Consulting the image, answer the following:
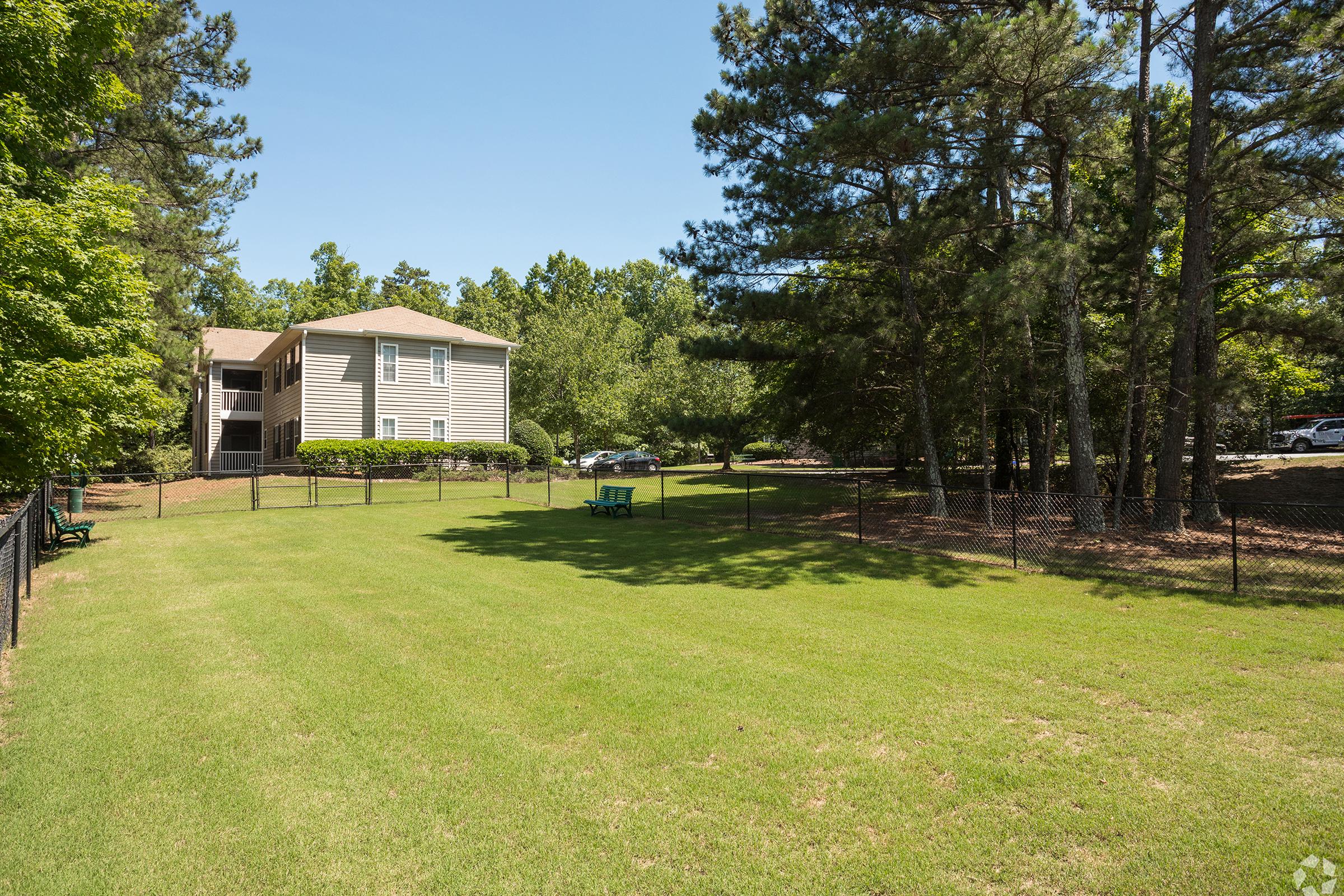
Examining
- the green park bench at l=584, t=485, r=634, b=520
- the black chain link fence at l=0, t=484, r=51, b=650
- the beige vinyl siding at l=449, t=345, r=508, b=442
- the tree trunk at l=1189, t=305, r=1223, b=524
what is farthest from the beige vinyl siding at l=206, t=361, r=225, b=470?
the tree trunk at l=1189, t=305, r=1223, b=524

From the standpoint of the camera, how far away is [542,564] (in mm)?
11859

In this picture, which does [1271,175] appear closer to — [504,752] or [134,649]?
[504,752]

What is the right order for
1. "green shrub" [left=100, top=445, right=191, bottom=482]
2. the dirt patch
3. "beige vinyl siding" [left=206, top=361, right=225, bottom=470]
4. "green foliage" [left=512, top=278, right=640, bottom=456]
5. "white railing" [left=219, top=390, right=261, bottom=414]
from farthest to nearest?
1. "green foliage" [left=512, top=278, right=640, bottom=456]
2. "white railing" [left=219, top=390, right=261, bottom=414]
3. "beige vinyl siding" [left=206, top=361, right=225, bottom=470]
4. "green shrub" [left=100, top=445, right=191, bottom=482]
5. the dirt patch

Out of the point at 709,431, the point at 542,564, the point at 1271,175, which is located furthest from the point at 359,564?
the point at 1271,175

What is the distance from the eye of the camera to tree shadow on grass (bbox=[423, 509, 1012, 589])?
10922mm

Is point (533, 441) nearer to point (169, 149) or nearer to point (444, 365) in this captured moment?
point (444, 365)

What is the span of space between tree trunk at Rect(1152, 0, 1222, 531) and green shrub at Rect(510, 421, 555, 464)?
2599 cm

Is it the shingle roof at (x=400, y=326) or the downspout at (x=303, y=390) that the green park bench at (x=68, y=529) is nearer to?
the downspout at (x=303, y=390)

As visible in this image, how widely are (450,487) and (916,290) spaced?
1725cm

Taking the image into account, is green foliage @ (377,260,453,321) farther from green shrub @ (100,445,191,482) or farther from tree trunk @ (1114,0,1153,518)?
Result: tree trunk @ (1114,0,1153,518)

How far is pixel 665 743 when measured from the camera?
4.79 meters

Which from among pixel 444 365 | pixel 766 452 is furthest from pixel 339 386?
pixel 766 452

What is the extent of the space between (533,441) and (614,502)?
16767 millimetres

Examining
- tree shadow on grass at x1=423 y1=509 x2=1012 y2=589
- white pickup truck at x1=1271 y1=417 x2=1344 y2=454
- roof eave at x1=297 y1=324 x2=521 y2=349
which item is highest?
roof eave at x1=297 y1=324 x2=521 y2=349
